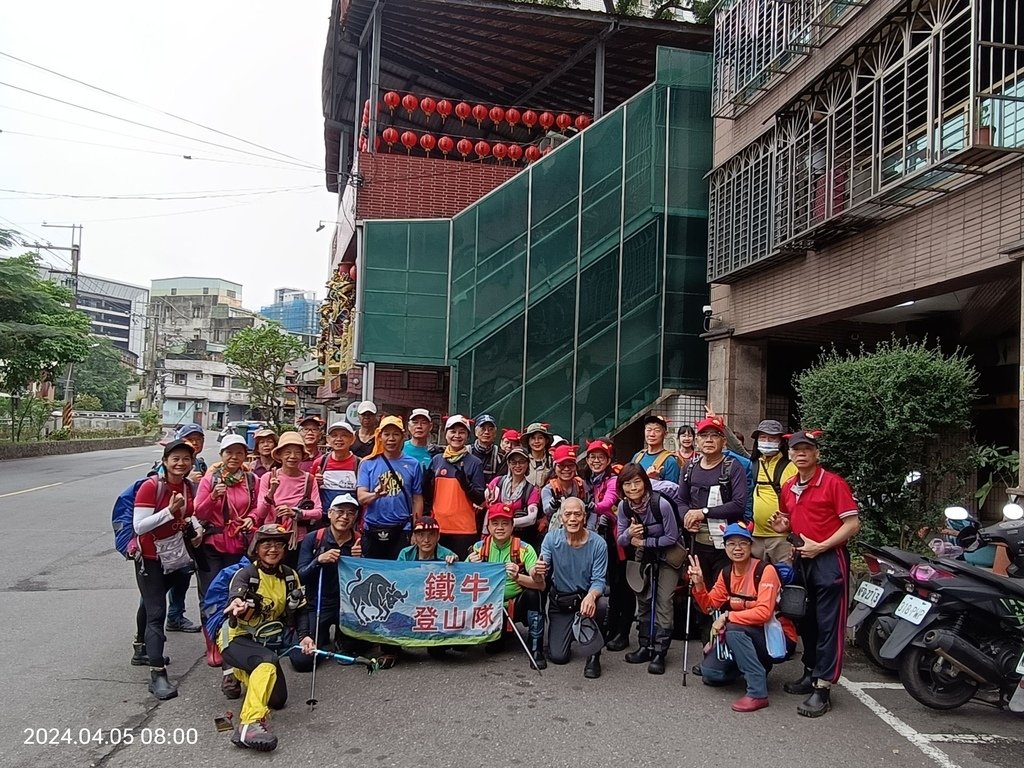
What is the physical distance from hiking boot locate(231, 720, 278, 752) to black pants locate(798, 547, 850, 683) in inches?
134

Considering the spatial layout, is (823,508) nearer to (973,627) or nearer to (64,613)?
(973,627)

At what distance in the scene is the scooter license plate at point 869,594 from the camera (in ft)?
17.0

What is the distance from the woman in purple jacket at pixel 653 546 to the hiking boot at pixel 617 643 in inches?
10.1

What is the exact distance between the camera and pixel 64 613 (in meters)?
6.53

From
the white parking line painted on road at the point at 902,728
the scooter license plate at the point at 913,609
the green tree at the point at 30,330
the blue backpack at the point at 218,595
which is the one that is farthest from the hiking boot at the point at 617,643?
the green tree at the point at 30,330

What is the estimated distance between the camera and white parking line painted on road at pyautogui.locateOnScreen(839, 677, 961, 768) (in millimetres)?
4133

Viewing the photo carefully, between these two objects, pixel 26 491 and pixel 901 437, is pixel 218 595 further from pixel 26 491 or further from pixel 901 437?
pixel 26 491

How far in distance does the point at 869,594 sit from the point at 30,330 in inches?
910

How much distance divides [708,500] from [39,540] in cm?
912

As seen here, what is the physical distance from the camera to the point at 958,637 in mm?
4562

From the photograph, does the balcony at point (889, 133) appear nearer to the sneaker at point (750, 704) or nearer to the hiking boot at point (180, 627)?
the sneaker at point (750, 704)

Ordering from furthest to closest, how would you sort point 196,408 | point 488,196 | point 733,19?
1. point 196,408
2. point 488,196
3. point 733,19

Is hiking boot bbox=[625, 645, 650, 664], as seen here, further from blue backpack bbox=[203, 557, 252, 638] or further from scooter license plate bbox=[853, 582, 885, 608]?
blue backpack bbox=[203, 557, 252, 638]

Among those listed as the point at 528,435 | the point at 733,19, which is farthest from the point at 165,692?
the point at 733,19
